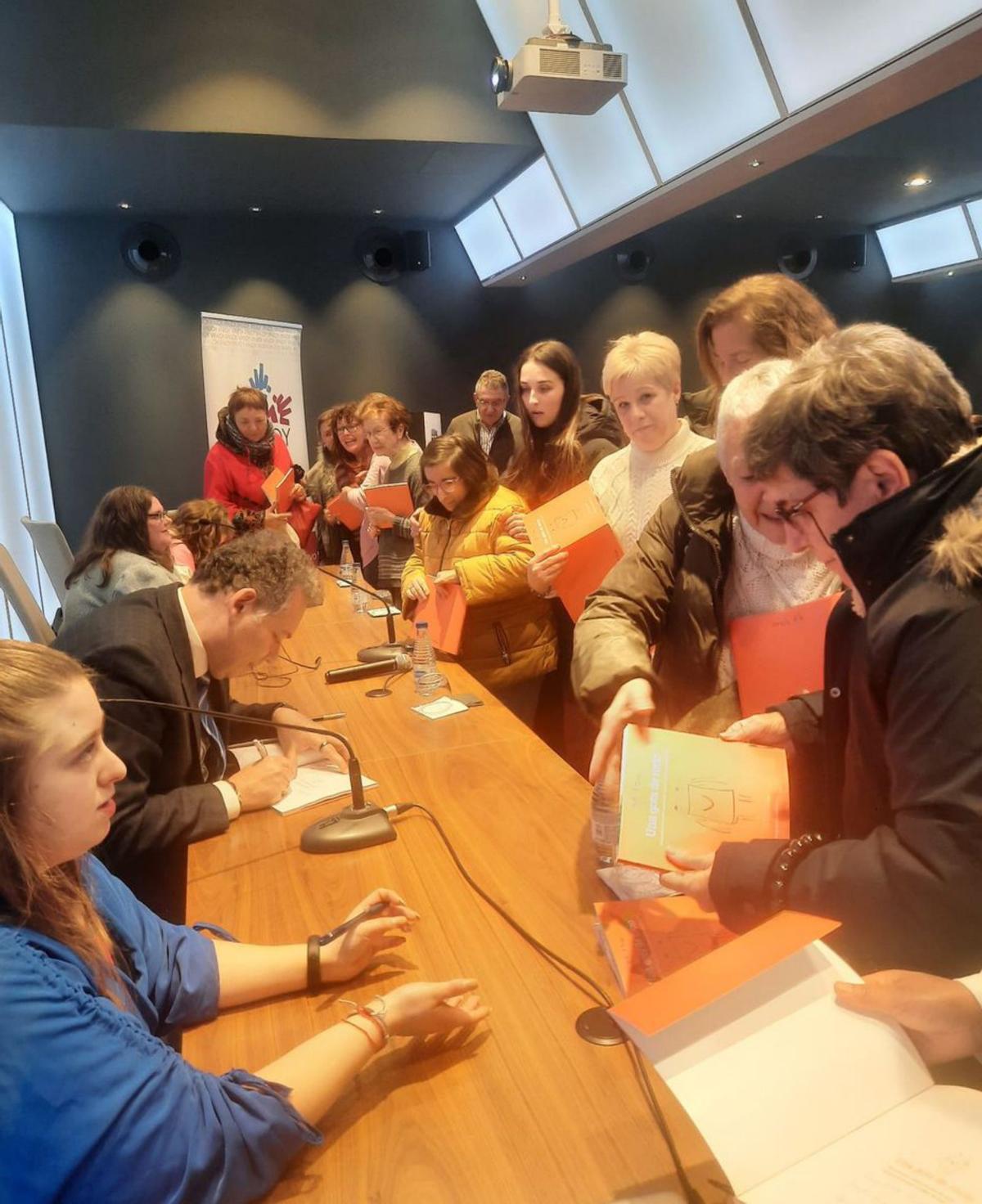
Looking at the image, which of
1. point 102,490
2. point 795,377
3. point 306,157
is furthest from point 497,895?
point 102,490

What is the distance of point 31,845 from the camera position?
857mm

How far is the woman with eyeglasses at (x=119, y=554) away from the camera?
2896mm

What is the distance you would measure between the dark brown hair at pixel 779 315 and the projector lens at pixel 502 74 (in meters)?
2.93

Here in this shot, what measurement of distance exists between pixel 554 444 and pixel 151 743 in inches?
74.6

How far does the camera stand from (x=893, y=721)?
31.9 inches

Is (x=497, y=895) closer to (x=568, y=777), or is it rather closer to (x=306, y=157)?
(x=568, y=777)

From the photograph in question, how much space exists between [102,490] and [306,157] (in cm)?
340

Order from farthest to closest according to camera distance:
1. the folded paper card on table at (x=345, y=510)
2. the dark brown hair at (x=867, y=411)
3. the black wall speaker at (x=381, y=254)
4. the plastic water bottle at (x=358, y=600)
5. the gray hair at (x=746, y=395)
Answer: the black wall speaker at (x=381, y=254), the folded paper card on table at (x=345, y=510), the plastic water bottle at (x=358, y=600), the gray hair at (x=746, y=395), the dark brown hair at (x=867, y=411)

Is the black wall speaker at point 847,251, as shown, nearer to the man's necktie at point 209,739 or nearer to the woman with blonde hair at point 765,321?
the woman with blonde hair at point 765,321

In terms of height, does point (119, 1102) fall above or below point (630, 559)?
below

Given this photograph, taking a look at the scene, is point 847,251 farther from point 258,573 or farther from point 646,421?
point 258,573

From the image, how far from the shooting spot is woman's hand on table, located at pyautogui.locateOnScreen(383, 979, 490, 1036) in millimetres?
977

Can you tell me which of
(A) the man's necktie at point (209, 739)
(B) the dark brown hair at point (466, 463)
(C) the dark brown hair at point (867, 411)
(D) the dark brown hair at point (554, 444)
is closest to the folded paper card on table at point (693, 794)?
(C) the dark brown hair at point (867, 411)

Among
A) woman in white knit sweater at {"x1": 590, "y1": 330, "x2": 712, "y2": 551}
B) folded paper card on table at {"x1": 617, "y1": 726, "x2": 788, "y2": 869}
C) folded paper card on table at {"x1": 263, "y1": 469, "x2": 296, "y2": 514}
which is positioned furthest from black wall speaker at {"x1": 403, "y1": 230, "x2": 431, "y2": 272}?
folded paper card on table at {"x1": 617, "y1": 726, "x2": 788, "y2": 869}
